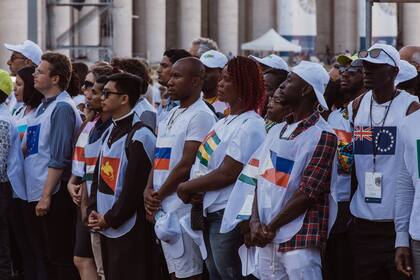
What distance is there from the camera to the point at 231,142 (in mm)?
8477

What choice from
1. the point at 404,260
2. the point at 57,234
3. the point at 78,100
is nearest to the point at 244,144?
the point at 404,260

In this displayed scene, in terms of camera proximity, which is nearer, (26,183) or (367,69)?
(367,69)

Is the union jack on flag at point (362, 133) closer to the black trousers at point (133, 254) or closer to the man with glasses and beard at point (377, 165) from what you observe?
the man with glasses and beard at point (377, 165)

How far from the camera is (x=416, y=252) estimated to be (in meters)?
7.34

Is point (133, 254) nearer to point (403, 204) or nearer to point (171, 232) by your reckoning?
point (171, 232)

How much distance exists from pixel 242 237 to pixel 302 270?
87 centimetres

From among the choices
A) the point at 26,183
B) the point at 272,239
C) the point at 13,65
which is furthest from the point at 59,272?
the point at 272,239

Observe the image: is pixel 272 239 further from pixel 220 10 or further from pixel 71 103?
pixel 220 10

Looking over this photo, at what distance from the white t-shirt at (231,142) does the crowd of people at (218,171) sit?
0.03 feet

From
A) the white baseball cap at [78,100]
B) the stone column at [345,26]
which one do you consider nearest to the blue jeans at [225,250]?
the white baseball cap at [78,100]

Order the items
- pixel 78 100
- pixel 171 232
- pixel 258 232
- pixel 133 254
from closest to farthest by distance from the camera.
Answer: pixel 258 232 < pixel 171 232 < pixel 133 254 < pixel 78 100

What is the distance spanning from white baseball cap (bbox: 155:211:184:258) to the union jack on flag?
1.64 metres

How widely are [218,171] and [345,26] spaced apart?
57111 mm

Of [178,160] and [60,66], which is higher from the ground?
[60,66]
